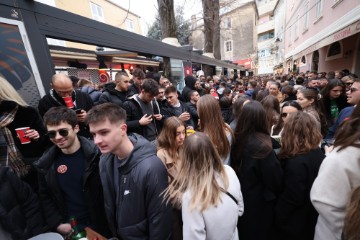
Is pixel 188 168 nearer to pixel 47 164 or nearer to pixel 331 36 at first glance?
pixel 47 164

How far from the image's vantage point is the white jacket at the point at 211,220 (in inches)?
53.5

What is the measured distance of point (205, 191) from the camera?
1411mm

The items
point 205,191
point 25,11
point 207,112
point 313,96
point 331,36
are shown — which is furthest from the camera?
point 331,36

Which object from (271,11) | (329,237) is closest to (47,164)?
(329,237)

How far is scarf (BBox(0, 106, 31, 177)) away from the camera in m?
1.81

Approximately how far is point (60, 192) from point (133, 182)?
1.01 m

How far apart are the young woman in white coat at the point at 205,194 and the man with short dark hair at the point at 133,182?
13cm

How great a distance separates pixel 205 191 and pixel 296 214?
3.91 ft

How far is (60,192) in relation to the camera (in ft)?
6.24

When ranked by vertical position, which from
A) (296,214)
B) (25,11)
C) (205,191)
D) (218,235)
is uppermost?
(25,11)

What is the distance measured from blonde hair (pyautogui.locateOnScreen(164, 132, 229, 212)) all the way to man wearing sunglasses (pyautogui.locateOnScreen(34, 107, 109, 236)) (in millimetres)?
874

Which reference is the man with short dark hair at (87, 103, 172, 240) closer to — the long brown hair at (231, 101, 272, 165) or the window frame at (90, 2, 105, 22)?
the long brown hair at (231, 101, 272, 165)

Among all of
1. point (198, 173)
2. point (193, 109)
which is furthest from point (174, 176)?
point (193, 109)

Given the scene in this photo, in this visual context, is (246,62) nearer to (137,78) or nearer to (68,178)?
(137,78)
